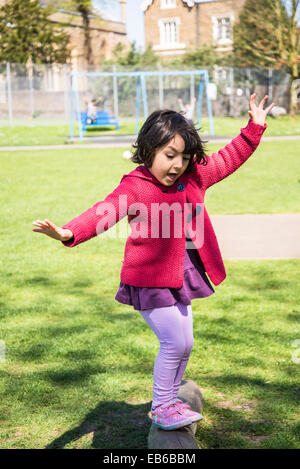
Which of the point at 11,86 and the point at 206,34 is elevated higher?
the point at 206,34

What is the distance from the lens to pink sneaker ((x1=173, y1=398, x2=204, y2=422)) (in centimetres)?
283

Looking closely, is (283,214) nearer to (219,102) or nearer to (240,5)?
(219,102)

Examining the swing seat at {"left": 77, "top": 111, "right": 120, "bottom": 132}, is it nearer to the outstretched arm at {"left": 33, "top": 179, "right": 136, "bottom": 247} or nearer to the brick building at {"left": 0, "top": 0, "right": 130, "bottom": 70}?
the brick building at {"left": 0, "top": 0, "right": 130, "bottom": 70}

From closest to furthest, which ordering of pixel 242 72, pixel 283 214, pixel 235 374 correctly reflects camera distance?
pixel 235 374
pixel 283 214
pixel 242 72

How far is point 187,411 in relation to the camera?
286 cm

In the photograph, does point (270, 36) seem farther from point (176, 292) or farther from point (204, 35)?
point (176, 292)

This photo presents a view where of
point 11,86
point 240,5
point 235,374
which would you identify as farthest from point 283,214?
point 240,5

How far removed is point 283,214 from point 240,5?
1249 inches

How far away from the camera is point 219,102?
34.5m

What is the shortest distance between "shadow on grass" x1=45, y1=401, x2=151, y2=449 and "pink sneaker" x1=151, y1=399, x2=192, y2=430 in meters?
0.15

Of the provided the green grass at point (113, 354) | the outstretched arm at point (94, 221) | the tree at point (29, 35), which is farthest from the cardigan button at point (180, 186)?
the tree at point (29, 35)

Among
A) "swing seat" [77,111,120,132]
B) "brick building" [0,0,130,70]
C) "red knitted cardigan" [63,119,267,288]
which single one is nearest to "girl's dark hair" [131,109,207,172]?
"red knitted cardigan" [63,119,267,288]

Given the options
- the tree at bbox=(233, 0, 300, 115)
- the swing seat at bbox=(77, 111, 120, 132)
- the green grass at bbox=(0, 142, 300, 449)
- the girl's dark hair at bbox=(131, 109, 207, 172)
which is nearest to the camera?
the girl's dark hair at bbox=(131, 109, 207, 172)
